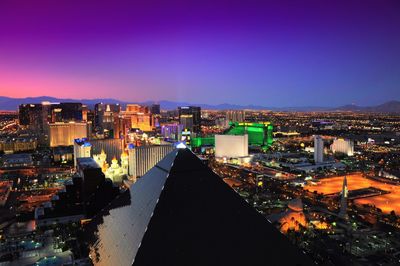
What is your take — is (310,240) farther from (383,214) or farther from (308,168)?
(308,168)

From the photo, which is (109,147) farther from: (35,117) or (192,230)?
(35,117)

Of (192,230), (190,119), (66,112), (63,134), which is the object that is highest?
(66,112)

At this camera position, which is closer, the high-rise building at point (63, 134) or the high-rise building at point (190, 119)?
the high-rise building at point (63, 134)

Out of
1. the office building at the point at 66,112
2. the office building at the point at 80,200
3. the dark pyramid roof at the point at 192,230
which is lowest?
the office building at the point at 80,200

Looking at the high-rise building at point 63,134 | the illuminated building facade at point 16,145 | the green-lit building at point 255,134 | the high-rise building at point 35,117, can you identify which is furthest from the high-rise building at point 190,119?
the illuminated building facade at point 16,145

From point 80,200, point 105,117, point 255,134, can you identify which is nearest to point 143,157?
point 80,200

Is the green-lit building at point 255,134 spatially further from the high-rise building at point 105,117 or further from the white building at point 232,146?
the high-rise building at point 105,117

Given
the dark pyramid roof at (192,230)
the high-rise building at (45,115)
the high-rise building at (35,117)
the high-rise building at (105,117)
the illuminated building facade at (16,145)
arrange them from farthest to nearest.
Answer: the high-rise building at (35,117) < the high-rise building at (105,117) < the high-rise building at (45,115) < the illuminated building facade at (16,145) < the dark pyramid roof at (192,230)
